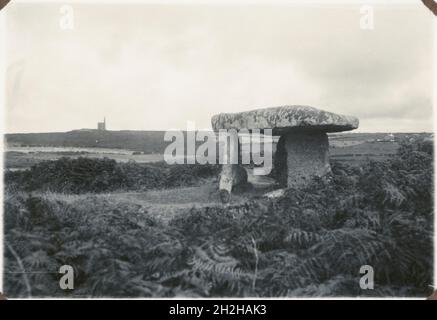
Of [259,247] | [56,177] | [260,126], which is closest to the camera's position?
[259,247]

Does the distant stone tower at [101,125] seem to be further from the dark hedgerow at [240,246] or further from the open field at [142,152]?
the dark hedgerow at [240,246]

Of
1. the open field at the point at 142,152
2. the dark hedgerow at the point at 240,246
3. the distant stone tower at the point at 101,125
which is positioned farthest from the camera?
the distant stone tower at the point at 101,125

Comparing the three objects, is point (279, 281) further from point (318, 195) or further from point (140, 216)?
point (140, 216)

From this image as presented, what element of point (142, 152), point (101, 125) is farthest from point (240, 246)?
point (142, 152)

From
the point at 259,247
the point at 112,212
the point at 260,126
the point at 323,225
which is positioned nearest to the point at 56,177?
the point at 112,212

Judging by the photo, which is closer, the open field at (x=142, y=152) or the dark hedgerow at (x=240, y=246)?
the dark hedgerow at (x=240, y=246)

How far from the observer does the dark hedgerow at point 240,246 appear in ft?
16.2

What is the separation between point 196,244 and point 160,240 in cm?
49

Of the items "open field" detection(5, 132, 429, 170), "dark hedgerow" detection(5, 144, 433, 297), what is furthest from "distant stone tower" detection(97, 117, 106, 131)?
"dark hedgerow" detection(5, 144, 433, 297)

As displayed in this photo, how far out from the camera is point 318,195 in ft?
20.8

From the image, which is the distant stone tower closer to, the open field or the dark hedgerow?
the open field

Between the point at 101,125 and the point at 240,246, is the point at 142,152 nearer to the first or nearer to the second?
the point at 101,125

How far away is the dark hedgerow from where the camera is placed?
495 cm

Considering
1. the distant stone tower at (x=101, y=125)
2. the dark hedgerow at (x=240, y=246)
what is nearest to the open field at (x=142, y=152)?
the distant stone tower at (x=101, y=125)
